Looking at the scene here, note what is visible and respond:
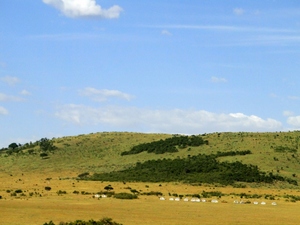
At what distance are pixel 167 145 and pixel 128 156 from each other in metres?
7.79

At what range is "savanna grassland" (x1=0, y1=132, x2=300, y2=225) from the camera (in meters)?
42.1

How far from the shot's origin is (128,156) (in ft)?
359

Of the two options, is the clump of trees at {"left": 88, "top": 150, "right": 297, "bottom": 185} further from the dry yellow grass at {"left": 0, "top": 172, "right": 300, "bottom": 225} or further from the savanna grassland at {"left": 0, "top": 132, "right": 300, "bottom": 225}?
the dry yellow grass at {"left": 0, "top": 172, "right": 300, "bottom": 225}

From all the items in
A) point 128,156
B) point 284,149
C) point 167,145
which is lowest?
point 128,156

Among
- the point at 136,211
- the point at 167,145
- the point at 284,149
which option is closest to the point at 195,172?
the point at 284,149

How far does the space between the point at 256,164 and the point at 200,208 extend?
42214mm

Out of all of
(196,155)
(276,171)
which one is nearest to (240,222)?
(276,171)

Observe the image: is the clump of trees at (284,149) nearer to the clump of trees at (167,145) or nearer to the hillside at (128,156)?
the hillside at (128,156)

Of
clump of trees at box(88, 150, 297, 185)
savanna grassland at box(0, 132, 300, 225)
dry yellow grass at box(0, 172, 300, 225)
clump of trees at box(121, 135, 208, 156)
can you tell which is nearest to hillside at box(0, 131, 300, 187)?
savanna grassland at box(0, 132, 300, 225)

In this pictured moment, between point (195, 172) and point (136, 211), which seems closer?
point (136, 211)

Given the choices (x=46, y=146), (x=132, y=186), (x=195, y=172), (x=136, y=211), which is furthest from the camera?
(x=46, y=146)

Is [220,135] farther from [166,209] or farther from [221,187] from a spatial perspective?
[166,209]

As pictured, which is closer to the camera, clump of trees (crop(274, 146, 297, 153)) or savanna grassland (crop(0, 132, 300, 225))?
savanna grassland (crop(0, 132, 300, 225))

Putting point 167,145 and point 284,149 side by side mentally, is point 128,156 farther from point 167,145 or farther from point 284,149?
point 284,149
